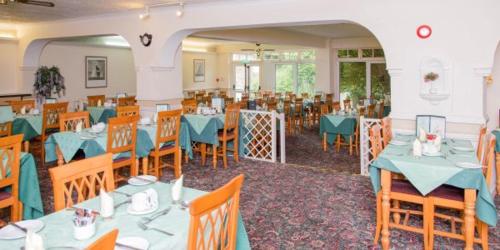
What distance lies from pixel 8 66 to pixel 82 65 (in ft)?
6.45

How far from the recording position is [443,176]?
3.01 metres

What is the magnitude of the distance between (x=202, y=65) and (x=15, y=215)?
12.5 meters

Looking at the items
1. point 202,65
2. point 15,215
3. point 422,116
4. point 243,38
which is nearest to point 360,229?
point 422,116

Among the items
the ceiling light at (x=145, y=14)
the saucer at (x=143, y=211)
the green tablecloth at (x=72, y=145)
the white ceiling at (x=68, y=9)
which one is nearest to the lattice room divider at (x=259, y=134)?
the white ceiling at (x=68, y=9)

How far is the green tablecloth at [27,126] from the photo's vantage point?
6.16 meters

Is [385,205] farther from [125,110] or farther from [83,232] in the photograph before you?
[125,110]

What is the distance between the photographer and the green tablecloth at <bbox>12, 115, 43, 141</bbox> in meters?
6.16

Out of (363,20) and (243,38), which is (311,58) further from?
(363,20)

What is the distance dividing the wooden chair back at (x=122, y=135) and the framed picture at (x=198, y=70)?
34.4 ft

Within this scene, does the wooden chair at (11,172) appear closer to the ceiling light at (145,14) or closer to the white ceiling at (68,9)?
the white ceiling at (68,9)

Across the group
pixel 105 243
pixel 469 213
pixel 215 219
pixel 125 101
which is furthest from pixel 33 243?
pixel 125 101

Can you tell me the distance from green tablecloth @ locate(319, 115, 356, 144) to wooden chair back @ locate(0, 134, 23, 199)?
5.65 metres

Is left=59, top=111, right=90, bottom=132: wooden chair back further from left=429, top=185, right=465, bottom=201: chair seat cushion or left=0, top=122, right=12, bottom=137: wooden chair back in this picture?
left=429, top=185, right=465, bottom=201: chair seat cushion

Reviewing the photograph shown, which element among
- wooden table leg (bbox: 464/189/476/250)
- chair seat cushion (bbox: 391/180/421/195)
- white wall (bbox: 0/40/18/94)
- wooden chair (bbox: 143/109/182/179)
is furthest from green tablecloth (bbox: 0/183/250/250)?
white wall (bbox: 0/40/18/94)
